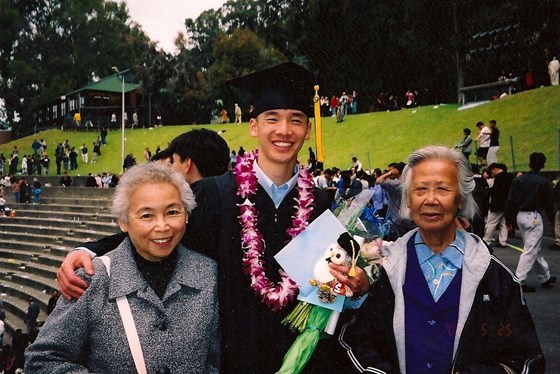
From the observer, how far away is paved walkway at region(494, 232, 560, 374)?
595cm

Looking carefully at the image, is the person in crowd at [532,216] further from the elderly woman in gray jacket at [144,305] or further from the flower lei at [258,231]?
the elderly woman in gray jacket at [144,305]

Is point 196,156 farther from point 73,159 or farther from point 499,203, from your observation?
point 73,159

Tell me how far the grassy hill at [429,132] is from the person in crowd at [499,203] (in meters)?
5.43

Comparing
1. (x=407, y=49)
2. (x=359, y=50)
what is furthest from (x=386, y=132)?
(x=359, y=50)

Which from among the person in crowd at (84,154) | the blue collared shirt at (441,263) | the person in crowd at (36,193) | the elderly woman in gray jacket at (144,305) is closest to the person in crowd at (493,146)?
the blue collared shirt at (441,263)

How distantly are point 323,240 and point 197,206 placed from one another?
2.22ft

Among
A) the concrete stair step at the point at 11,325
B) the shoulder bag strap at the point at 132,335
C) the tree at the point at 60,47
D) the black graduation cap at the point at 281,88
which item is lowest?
the concrete stair step at the point at 11,325

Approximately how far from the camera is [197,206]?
9.75 feet

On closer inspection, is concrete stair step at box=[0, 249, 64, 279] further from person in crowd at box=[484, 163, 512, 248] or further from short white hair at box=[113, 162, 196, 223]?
short white hair at box=[113, 162, 196, 223]

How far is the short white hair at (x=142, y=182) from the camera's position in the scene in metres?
2.59

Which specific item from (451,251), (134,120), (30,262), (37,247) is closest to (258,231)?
(451,251)

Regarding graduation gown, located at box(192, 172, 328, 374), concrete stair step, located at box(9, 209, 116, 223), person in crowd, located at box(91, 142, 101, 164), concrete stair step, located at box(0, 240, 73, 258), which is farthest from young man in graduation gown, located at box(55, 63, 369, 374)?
person in crowd, located at box(91, 142, 101, 164)

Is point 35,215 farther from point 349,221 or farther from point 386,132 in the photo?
point 349,221

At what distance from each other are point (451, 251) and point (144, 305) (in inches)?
54.5
